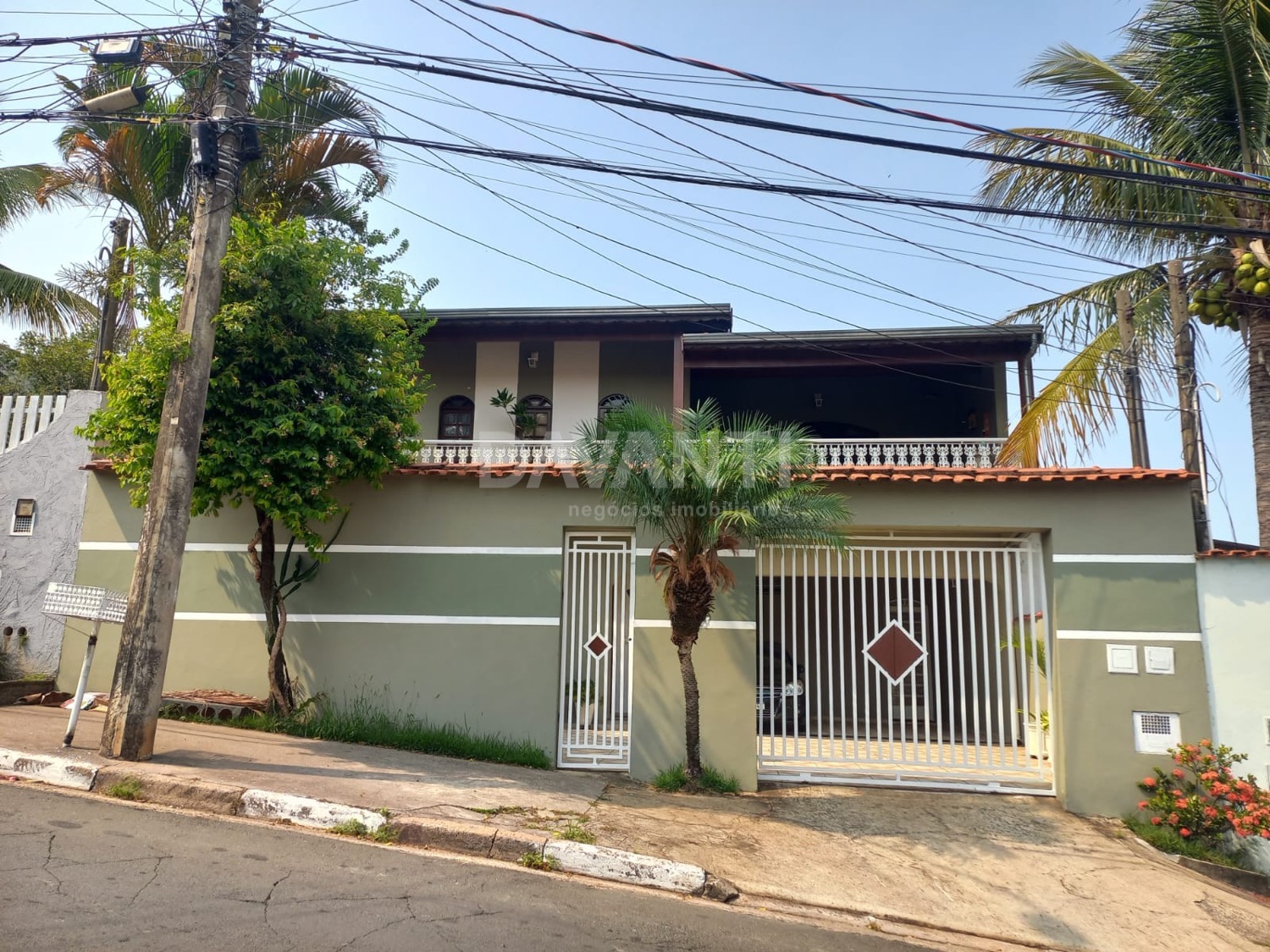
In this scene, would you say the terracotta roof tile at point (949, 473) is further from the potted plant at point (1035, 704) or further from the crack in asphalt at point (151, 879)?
the crack in asphalt at point (151, 879)

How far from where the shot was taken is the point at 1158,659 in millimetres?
7691

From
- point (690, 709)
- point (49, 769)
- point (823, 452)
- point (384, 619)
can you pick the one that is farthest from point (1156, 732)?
point (49, 769)

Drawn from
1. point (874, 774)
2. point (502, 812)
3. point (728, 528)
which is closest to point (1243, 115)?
point (728, 528)

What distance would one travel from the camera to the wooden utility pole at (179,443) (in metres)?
6.54

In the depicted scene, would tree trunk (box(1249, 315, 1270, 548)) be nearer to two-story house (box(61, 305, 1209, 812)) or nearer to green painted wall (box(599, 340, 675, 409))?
two-story house (box(61, 305, 1209, 812))

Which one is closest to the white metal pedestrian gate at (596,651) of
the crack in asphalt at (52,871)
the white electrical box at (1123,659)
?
the crack in asphalt at (52,871)

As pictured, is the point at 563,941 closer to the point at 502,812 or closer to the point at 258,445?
the point at 502,812

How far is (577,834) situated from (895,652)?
→ 4067 millimetres

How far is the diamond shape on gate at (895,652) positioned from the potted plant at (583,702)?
290 centimetres

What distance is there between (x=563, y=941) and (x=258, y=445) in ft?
18.1

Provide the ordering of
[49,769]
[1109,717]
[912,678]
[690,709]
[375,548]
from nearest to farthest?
1. [49,769]
2. [690,709]
3. [1109,717]
4. [912,678]
5. [375,548]

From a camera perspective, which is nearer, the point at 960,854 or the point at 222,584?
the point at 960,854

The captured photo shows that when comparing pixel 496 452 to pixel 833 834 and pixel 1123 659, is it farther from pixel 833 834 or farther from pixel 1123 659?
pixel 1123 659

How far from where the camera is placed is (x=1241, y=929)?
551cm
